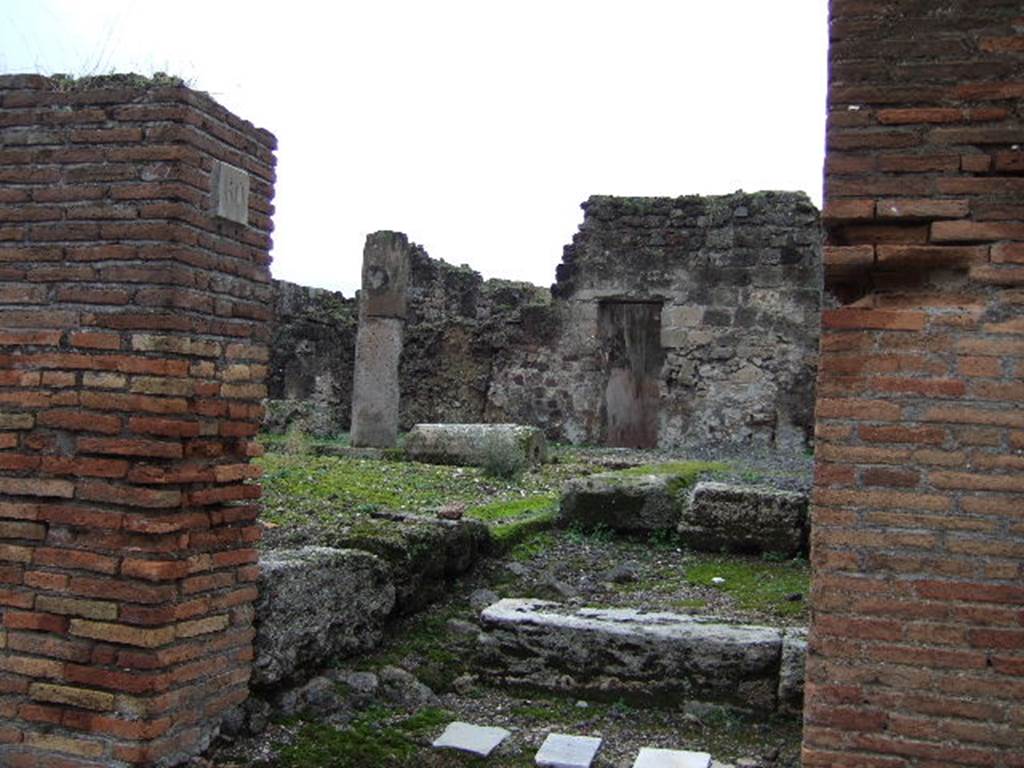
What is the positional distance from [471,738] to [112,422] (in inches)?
76.4

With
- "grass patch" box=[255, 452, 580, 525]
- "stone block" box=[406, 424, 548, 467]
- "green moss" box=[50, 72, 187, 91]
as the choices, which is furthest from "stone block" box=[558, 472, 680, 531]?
"green moss" box=[50, 72, 187, 91]

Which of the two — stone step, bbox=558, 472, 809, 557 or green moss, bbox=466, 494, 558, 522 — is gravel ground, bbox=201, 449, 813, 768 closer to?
stone step, bbox=558, 472, 809, 557

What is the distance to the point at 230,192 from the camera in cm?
415

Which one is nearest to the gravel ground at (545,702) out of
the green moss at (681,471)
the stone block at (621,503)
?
the stone block at (621,503)

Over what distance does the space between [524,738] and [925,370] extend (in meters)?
2.33

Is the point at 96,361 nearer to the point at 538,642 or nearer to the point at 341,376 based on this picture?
the point at 538,642

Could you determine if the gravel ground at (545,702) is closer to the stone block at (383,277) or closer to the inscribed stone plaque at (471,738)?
the inscribed stone plaque at (471,738)

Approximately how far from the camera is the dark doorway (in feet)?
50.5

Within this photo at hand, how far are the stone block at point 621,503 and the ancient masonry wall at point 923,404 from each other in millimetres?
4430

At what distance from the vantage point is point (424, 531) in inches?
231

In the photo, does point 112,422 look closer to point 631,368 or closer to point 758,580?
point 758,580

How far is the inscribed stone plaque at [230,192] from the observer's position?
13.4 feet

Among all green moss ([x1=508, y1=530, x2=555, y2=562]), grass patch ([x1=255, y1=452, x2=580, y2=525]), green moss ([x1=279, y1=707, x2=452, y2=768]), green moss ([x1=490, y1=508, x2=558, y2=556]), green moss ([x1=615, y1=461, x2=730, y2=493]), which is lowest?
green moss ([x1=279, y1=707, x2=452, y2=768])

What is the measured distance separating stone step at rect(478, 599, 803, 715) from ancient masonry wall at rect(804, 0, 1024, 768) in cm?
140
